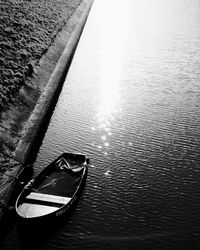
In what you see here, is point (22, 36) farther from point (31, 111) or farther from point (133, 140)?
point (133, 140)

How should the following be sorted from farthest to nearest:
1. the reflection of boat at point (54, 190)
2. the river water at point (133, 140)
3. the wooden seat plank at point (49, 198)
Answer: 1. the wooden seat plank at point (49, 198)
2. the reflection of boat at point (54, 190)
3. the river water at point (133, 140)

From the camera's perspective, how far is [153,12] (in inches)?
1865

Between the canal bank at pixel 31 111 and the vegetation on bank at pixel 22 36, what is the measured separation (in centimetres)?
69

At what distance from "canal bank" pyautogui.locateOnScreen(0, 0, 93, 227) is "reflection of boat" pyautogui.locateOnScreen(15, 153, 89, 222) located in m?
0.87

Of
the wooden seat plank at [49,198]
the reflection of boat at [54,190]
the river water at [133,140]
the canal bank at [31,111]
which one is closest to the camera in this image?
the river water at [133,140]

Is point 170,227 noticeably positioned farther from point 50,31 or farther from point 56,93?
point 50,31

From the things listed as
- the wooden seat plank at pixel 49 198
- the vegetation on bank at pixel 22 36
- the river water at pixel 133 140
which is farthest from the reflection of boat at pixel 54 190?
the vegetation on bank at pixel 22 36

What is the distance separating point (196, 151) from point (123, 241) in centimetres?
718

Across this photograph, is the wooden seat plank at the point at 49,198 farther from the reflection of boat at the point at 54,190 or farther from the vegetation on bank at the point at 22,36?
the vegetation on bank at the point at 22,36

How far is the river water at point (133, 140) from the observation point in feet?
38.6

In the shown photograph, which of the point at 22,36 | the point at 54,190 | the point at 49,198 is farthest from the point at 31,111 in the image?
the point at 22,36

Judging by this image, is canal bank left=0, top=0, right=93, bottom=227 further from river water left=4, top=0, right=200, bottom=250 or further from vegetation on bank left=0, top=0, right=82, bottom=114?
river water left=4, top=0, right=200, bottom=250

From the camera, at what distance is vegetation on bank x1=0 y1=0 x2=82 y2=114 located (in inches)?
798

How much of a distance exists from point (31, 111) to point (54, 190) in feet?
24.7
